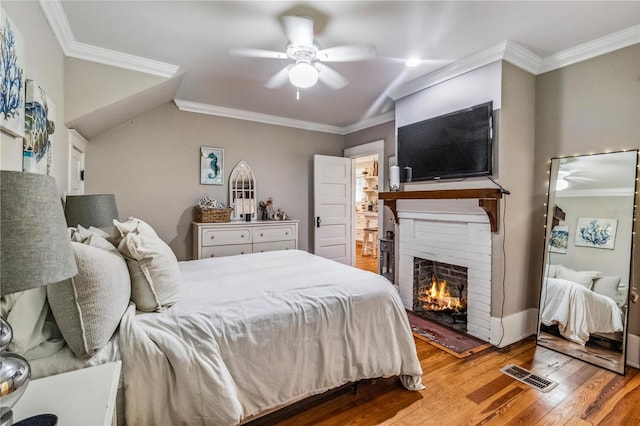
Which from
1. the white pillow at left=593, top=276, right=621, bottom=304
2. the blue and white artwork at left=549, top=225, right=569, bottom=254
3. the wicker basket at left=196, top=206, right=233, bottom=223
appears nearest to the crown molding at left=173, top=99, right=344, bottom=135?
the wicker basket at left=196, top=206, right=233, bottom=223

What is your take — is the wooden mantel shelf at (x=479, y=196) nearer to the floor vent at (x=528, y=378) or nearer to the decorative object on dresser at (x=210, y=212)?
the floor vent at (x=528, y=378)

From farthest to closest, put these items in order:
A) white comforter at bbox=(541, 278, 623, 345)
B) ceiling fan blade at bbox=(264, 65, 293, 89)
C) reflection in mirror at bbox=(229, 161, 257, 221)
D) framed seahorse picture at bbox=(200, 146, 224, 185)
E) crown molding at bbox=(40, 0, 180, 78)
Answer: reflection in mirror at bbox=(229, 161, 257, 221), framed seahorse picture at bbox=(200, 146, 224, 185), ceiling fan blade at bbox=(264, 65, 293, 89), white comforter at bbox=(541, 278, 623, 345), crown molding at bbox=(40, 0, 180, 78)

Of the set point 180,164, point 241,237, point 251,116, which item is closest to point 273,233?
point 241,237

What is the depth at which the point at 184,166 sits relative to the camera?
3.84 m

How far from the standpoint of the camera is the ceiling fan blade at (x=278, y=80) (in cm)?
293

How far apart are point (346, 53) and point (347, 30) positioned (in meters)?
0.27

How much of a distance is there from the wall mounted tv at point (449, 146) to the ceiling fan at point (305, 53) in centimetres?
105

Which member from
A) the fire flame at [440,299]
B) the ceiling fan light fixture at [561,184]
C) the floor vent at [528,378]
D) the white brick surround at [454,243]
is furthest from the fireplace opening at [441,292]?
the ceiling fan light fixture at [561,184]

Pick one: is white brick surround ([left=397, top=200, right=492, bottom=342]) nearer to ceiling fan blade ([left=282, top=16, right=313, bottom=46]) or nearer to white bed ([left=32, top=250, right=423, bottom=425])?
white bed ([left=32, top=250, right=423, bottom=425])

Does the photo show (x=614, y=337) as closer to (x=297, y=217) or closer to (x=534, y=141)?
(x=534, y=141)

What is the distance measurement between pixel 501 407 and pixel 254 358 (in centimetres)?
155

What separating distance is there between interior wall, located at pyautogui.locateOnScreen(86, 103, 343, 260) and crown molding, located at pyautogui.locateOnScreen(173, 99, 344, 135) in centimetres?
6

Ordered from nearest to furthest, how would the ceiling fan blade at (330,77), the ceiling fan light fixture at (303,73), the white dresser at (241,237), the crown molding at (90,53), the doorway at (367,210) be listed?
the crown molding at (90,53) < the ceiling fan light fixture at (303,73) < the ceiling fan blade at (330,77) < the white dresser at (241,237) < the doorway at (367,210)

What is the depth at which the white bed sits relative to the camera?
128 centimetres
